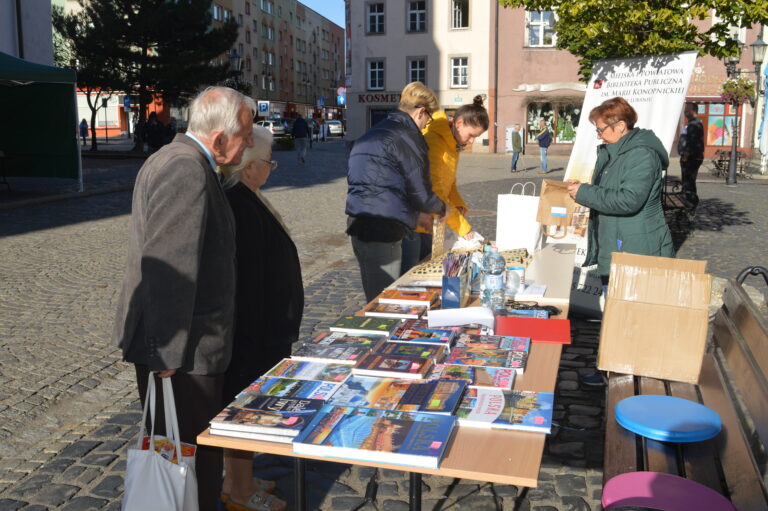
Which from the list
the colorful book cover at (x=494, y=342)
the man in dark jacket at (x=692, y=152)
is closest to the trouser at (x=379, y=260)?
the colorful book cover at (x=494, y=342)

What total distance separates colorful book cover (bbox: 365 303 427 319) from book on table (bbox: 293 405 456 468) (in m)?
1.22

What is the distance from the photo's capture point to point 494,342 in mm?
3225

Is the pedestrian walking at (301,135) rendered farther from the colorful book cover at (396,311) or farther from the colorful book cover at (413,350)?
the colorful book cover at (413,350)

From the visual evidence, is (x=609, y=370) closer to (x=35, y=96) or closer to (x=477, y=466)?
(x=477, y=466)

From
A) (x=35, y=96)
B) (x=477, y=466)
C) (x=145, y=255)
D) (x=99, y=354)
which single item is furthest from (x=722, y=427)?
(x=35, y=96)

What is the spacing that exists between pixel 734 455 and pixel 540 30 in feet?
131

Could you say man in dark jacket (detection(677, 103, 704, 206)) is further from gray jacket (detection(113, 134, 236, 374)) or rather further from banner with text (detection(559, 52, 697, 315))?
gray jacket (detection(113, 134, 236, 374))

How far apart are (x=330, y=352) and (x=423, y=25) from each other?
140ft

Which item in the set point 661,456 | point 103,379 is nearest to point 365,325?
point 661,456

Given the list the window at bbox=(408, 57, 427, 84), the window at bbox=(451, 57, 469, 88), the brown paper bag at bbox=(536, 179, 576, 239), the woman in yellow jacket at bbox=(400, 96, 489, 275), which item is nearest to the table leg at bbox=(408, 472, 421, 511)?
the woman in yellow jacket at bbox=(400, 96, 489, 275)

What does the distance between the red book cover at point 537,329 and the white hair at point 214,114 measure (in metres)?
1.47

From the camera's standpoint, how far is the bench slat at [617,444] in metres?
2.77

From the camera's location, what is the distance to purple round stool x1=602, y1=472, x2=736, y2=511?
240 cm

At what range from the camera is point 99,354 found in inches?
233
